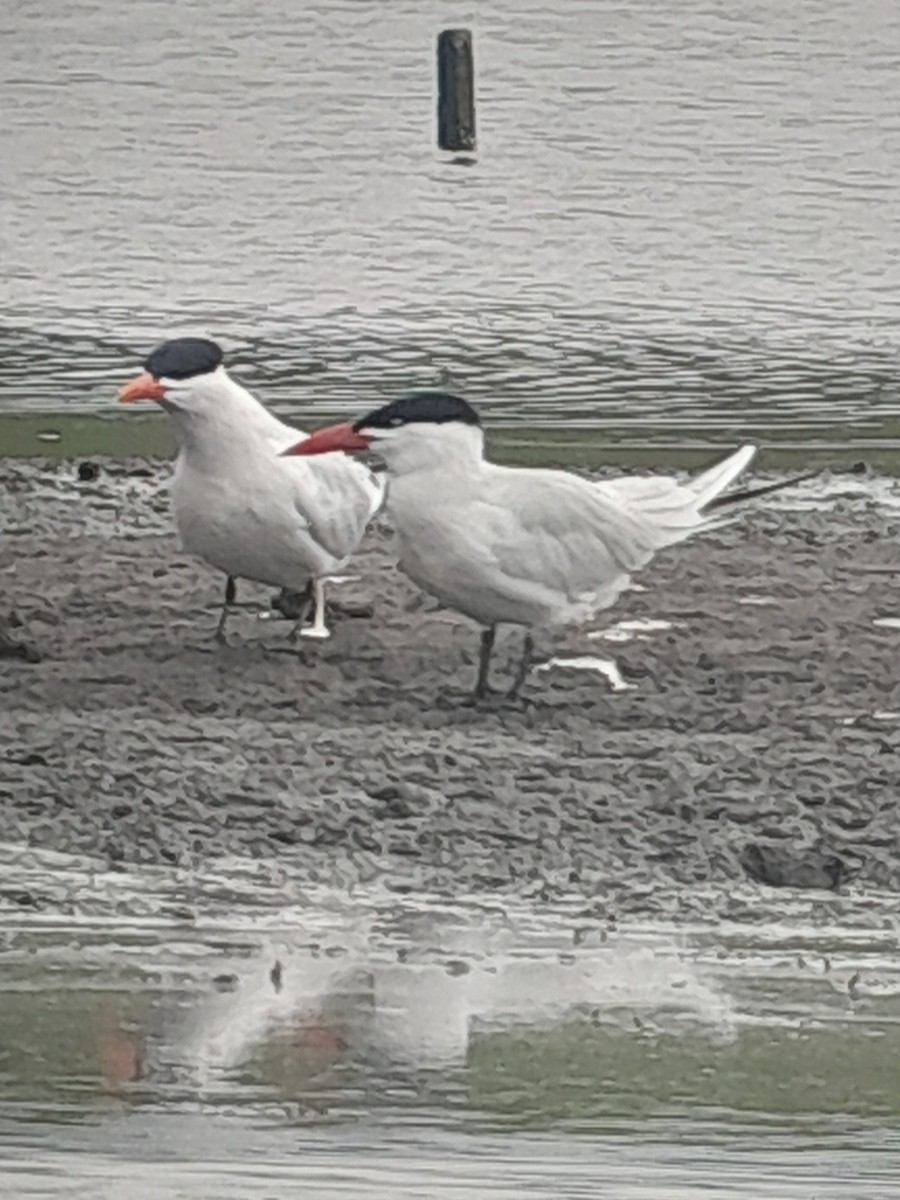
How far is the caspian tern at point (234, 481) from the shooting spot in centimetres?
952

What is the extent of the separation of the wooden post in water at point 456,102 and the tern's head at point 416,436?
1134cm

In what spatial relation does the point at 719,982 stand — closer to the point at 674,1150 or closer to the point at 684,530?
the point at 674,1150

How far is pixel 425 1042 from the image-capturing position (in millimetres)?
6656

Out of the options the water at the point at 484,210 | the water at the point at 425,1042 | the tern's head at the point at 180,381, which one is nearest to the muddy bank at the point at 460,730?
the water at the point at 425,1042

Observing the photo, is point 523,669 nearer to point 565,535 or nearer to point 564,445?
point 565,535

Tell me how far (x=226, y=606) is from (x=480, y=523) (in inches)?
46.3

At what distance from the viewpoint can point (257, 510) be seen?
953 centimetres

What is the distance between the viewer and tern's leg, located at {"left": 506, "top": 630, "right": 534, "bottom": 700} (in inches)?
362

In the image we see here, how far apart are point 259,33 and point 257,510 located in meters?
16.5

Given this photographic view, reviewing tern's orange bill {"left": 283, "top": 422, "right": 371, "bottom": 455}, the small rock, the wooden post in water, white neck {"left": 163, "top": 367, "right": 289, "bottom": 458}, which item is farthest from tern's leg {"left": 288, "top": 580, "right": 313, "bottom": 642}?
the wooden post in water

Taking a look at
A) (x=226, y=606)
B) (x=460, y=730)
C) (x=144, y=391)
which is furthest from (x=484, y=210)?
(x=460, y=730)

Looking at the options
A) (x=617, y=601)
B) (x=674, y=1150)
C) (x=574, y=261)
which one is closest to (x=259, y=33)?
(x=574, y=261)

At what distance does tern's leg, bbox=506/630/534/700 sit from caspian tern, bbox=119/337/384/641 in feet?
2.07

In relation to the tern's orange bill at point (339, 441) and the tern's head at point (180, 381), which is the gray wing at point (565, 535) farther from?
the tern's head at point (180, 381)
